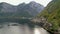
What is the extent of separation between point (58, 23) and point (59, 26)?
23.7 feet

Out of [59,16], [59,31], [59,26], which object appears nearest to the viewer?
[59,31]

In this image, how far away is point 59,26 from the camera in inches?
4899

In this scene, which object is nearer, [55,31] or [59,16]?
[55,31]

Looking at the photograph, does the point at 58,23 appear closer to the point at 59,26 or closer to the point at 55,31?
the point at 59,26

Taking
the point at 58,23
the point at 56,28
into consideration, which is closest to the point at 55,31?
the point at 56,28

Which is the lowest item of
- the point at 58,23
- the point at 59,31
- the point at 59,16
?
the point at 59,31

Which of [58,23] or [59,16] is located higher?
[59,16]

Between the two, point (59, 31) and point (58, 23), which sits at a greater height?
point (58, 23)

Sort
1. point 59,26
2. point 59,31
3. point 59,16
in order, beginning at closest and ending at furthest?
point 59,31, point 59,26, point 59,16

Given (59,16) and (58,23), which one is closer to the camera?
(58,23)

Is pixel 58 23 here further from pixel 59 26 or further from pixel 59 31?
pixel 59 31

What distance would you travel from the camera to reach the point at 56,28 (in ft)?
392

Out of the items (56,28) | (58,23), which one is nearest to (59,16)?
(58,23)

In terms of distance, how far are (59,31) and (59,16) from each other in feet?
132
